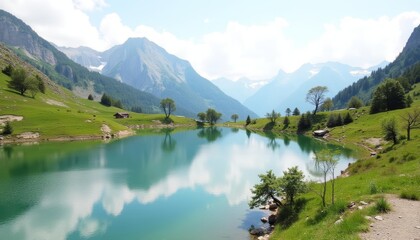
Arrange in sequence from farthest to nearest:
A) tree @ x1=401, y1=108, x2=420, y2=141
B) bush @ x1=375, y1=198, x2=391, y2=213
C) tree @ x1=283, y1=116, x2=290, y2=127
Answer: tree @ x1=283, y1=116, x2=290, y2=127 < tree @ x1=401, y1=108, x2=420, y2=141 < bush @ x1=375, y1=198, x2=391, y2=213

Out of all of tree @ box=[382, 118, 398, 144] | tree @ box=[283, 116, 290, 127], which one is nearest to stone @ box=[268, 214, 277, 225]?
tree @ box=[382, 118, 398, 144]

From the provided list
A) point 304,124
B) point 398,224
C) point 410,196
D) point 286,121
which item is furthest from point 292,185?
point 286,121

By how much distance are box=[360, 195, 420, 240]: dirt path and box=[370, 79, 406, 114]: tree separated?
132 metres

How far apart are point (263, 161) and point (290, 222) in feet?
180

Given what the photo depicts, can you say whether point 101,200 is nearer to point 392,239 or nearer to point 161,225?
point 161,225

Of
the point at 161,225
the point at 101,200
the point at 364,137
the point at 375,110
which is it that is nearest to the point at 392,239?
the point at 161,225

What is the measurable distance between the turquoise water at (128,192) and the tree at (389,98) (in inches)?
2431

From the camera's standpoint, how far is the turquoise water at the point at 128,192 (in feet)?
122

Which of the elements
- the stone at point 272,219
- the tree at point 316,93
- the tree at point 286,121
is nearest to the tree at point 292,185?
the stone at point 272,219

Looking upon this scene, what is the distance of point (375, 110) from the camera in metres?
141

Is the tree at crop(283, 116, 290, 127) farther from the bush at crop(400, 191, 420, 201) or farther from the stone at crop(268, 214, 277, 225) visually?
the bush at crop(400, 191, 420, 201)

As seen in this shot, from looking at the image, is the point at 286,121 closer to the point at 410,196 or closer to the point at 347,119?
the point at 347,119

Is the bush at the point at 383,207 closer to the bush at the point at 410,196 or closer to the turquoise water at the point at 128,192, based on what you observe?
the bush at the point at 410,196

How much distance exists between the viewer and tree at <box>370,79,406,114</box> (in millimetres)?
136375
